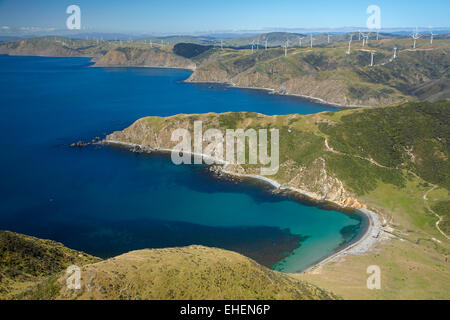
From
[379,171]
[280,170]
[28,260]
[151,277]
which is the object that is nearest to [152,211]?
[28,260]

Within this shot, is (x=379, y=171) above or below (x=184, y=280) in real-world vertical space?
above

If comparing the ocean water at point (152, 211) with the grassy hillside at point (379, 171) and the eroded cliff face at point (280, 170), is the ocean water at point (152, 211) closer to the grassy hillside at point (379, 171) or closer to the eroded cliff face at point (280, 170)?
the eroded cliff face at point (280, 170)

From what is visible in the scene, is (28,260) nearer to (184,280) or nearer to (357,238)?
(184,280)

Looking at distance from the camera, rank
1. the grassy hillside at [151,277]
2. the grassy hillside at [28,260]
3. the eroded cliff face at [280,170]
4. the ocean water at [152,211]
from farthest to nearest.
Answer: the eroded cliff face at [280,170], the ocean water at [152,211], the grassy hillside at [28,260], the grassy hillside at [151,277]

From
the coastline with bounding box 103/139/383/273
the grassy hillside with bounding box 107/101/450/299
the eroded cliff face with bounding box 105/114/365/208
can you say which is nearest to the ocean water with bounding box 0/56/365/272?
the coastline with bounding box 103/139/383/273

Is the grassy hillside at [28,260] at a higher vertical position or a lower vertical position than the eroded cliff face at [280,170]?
lower

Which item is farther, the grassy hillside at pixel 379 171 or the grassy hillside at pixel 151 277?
the grassy hillside at pixel 379 171

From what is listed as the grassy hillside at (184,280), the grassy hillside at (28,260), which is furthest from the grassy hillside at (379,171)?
the grassy hillside at (28,260)

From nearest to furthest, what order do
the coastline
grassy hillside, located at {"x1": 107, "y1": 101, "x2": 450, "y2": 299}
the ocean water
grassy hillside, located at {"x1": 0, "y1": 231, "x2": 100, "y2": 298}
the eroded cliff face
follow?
grassy hillside, located at {"x1": 0, "y1": 231, "x2": 100, "y2": 298} → grassy hillside, located at {"x1": 107, "y1": 101, "x2": 450, "y2": 299} → the coastline → the ocean water → the eroded cliff face

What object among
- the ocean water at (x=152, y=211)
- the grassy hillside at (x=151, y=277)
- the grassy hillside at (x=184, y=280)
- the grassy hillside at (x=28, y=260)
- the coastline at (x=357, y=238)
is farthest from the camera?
the ocean water at (x=152, y=211)

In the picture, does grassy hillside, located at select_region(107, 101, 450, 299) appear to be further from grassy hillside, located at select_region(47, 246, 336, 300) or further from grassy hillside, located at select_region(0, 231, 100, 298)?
grassy hillside, located at select_region(0, 231, 100, 298)
